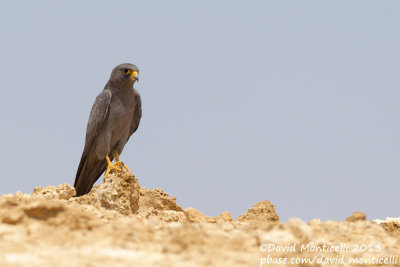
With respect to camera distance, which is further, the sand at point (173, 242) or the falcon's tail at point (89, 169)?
the falcon's tail at point (89, 169)

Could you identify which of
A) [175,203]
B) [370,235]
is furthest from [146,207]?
[370,235]

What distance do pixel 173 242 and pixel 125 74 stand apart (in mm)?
6954

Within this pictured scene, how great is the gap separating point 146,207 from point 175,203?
0.78 m

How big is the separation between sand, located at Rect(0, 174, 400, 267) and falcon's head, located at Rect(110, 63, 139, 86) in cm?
Answer: 558

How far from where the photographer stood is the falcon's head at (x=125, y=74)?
38.2 ft

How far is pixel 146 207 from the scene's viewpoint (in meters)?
11.5

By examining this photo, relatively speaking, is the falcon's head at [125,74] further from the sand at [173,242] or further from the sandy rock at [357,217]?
the sandy rock at [357,217]

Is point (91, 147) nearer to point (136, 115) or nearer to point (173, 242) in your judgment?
point (136, 115)

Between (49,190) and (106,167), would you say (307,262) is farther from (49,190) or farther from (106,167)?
(106,167)

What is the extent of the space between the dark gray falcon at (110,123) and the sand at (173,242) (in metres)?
5.26

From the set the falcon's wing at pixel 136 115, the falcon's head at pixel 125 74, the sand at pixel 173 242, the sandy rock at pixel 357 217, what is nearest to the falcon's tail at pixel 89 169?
the falcon's wing at pixel 136 115

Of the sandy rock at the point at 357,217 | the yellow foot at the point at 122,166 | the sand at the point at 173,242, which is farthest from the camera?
→ the yellow foot at the point at 122,166

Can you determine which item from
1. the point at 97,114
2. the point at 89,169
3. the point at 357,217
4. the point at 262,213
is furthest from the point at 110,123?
the point at 357,217

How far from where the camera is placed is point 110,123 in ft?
38.2
